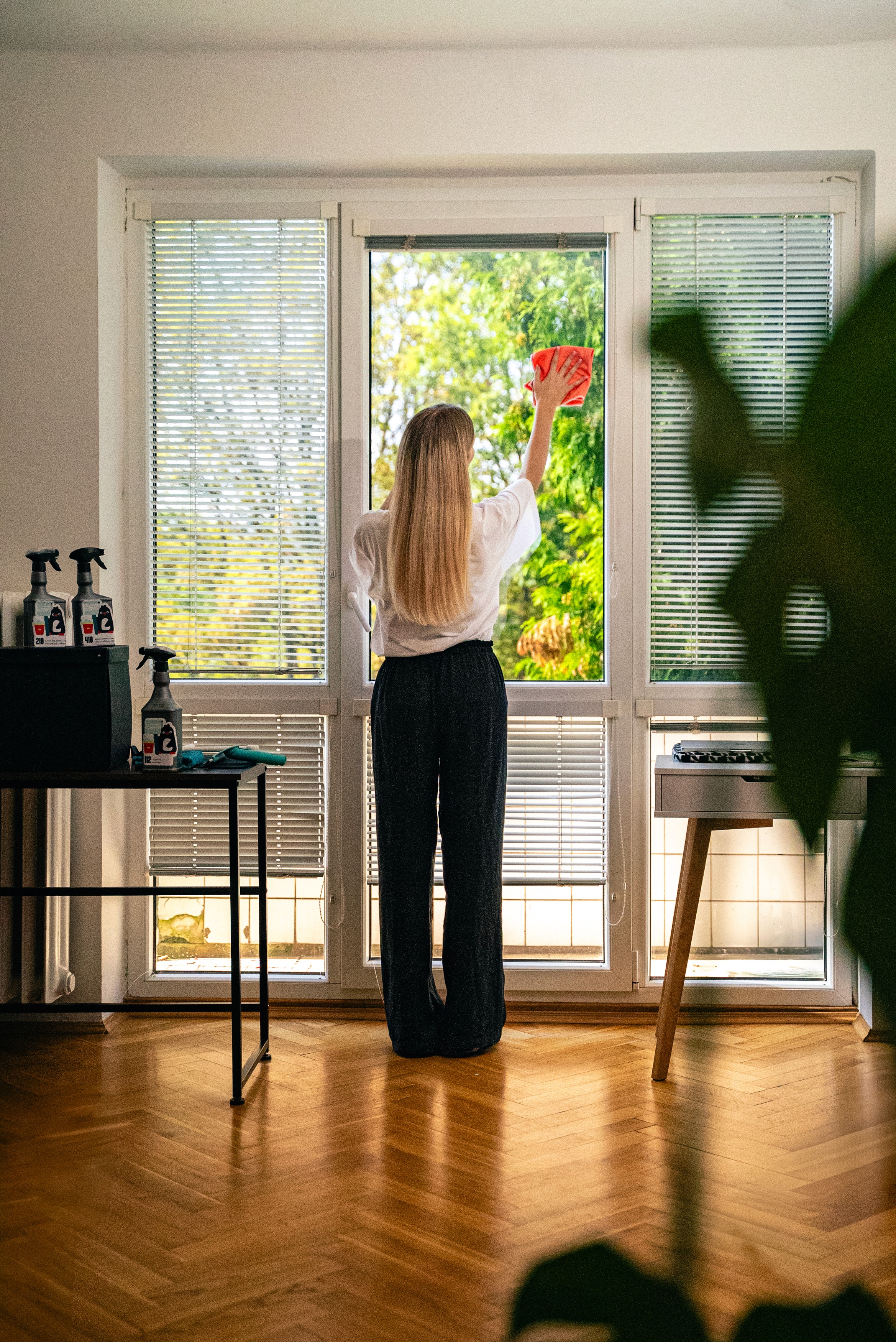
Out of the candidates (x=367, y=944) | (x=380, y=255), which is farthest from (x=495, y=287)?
(x=367, y=944)

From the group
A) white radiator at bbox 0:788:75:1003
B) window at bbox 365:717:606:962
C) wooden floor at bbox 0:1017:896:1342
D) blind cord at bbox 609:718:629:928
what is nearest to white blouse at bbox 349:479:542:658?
window at bbox 365:717:606:962

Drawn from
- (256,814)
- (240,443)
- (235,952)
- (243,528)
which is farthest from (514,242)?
(235,952)

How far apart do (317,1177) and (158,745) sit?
3.42ft

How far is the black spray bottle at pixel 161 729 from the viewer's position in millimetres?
2785

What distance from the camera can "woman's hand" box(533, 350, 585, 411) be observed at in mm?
3307

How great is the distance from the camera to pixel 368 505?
135 inches

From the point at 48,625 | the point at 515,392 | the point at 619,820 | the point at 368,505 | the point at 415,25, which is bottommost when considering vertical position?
the point at 619,820

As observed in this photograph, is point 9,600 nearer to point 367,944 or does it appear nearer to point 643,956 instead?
point 367,944

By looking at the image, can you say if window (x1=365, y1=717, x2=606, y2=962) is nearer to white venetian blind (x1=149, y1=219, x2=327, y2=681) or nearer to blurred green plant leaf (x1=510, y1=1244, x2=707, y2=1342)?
white venetian blind (x1=149, y1=219, x2=327, y2=681)

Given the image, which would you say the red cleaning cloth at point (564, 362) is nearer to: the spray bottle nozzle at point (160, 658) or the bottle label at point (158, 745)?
the spray bottle nozzle at point (160, 658)

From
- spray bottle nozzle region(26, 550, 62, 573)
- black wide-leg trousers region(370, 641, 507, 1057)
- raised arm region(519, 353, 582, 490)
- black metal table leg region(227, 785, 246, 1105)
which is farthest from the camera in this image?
raised arm region(519, 353, 582, 490)

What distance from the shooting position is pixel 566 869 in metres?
3.41

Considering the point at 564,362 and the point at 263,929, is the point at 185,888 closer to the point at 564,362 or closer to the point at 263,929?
the point at 263,929

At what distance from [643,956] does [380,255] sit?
7.17 ft
